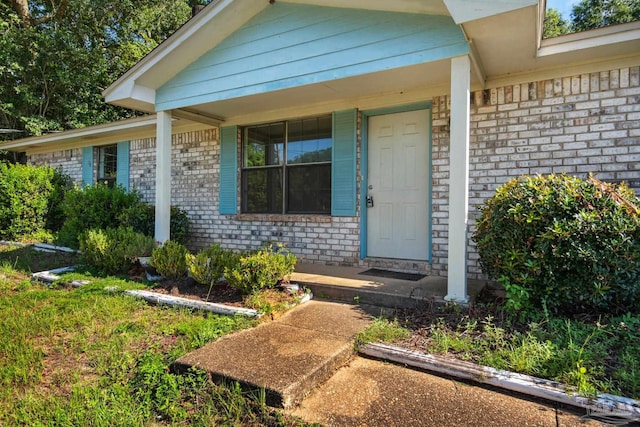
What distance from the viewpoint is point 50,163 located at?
10.2 meters

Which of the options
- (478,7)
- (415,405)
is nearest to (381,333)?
(415,405)

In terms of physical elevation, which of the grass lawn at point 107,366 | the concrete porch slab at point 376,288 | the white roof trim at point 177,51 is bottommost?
the grass lawn at point 107,366

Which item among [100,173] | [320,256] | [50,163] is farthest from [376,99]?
[50,163]

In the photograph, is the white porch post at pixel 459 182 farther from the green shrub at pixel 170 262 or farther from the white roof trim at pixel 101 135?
the white roof trim at pixel 101 135

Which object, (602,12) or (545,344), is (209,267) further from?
(602,12)

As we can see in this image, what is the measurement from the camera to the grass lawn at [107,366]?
219 centimetres

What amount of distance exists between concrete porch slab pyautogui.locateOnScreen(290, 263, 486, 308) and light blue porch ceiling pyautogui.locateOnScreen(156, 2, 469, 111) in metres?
2.40

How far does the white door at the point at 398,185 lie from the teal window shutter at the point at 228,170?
2.49 meters

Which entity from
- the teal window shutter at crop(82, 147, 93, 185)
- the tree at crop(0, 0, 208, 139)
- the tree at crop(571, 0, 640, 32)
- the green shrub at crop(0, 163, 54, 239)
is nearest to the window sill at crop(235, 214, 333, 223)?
the teal window shutter at crop(82, 147, 93, 185)

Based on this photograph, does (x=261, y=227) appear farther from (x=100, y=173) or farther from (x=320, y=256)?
(x=100, y=173)

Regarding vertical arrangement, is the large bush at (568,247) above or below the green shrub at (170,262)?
above

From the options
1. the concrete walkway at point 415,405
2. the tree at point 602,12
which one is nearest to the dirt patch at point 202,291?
the concrete walkway at point 415,405

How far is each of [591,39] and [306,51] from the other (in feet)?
9.92

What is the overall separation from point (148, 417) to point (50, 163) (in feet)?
34.6
